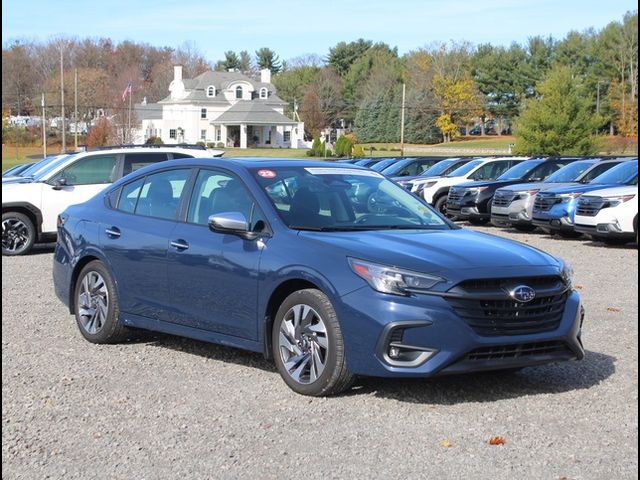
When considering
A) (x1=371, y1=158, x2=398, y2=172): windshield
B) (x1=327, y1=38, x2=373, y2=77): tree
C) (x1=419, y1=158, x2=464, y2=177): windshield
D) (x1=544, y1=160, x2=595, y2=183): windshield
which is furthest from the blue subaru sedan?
(x1=327, y1=38, x2=373, y2=77): tree

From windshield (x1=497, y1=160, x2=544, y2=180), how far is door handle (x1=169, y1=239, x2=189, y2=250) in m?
17.3

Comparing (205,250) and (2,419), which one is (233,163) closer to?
(205,250)

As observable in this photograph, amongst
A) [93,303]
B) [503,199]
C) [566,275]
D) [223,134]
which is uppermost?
[566,275]

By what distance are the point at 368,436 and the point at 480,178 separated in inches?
828

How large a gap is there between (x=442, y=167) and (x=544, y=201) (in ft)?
28.1

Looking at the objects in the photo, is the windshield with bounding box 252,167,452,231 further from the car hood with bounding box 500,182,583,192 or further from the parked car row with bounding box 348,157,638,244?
the car hood with bounding box 500,182,583,192

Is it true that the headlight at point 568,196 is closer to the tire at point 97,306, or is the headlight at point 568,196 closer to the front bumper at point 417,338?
the tire at point 97,306

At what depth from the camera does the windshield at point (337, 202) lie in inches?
286

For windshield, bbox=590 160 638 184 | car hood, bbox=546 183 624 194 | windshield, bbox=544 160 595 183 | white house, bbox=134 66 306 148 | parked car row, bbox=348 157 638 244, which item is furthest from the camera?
white house, bbox=134 66 306 148

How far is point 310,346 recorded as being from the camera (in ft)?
21.7

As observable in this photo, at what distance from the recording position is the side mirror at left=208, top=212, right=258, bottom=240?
7.09 metres

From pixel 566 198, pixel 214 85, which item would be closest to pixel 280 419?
pixel 566 198

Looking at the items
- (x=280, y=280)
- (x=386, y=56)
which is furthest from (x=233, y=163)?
(x=386, y=56)

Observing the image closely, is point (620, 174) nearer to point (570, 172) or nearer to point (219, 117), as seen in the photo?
point (570, 172)
